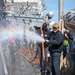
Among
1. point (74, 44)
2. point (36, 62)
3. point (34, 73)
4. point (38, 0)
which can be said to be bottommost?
point (38, 0)

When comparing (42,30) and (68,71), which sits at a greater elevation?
(42,30)

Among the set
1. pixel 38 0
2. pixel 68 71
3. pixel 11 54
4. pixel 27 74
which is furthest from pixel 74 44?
pixel 38 0

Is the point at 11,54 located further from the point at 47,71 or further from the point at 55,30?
the point at 55,30

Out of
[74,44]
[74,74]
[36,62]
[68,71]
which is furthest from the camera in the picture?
[36,62]

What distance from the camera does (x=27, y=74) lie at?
34.2 ft

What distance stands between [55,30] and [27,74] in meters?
2.33

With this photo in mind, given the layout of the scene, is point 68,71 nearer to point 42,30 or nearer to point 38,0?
point 42,30

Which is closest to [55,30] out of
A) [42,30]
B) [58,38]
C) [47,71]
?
[58,38]

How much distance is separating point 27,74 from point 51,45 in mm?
1952

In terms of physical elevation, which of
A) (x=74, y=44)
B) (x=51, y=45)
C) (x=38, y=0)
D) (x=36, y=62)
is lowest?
(x=38, y=0)

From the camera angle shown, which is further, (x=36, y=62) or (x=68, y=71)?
(x=36, y=62)

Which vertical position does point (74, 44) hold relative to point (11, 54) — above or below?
above

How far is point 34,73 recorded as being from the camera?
10641mm

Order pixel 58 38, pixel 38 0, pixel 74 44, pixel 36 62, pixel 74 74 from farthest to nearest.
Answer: pixel 38 0 < pixel 36 62 < pixel 74 44 < pixel 74 74 < pixel 58 38
